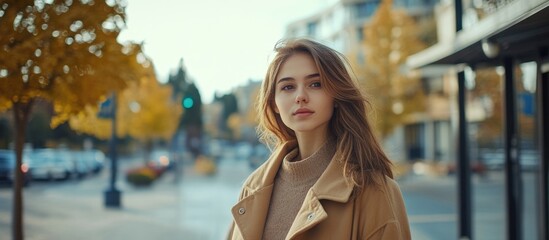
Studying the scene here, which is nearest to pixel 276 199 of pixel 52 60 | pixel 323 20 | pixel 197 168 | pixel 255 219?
pixel 255 219

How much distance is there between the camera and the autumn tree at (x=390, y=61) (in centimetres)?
2436

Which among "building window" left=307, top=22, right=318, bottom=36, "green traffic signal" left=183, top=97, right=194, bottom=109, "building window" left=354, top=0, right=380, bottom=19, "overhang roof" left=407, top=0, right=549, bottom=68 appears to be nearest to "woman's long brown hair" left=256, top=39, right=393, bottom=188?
"overhang roof" left=407, top=0, right=549, bottom=68

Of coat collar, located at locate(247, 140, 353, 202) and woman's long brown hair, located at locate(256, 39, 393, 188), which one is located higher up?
woman's long brown hair, located at locate(256, 39, 393, 188)

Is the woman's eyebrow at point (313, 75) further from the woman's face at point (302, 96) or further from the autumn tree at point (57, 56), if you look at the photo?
the autumn tree at point (57, 56)

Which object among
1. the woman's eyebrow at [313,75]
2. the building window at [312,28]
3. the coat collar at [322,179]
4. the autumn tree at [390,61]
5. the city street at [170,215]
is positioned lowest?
the city street at [170,215]

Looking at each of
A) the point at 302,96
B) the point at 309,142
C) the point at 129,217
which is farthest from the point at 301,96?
the point at 129,217

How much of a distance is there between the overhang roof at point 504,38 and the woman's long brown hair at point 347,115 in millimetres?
1849

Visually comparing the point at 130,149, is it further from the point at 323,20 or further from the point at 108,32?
the point at 108,32

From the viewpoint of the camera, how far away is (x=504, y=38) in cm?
499

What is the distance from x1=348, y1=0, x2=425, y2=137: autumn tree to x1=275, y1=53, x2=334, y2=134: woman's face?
22.1m

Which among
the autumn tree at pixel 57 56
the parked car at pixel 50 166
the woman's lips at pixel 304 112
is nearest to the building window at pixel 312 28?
the parked car at pixel 50 166

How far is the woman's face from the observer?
7.23 feet

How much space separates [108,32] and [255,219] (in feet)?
12.8

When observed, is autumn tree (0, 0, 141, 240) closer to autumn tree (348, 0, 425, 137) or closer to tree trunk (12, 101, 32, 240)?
tree trunk (12, 101, 32, 240)
